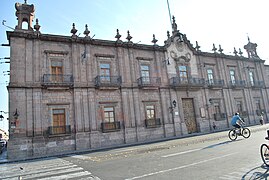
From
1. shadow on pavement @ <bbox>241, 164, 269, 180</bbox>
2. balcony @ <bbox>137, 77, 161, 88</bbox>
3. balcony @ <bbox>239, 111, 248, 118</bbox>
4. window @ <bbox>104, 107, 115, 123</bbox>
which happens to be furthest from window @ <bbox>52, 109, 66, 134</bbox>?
balcony @ <bbox>239, 111, 248, 118</bbox>

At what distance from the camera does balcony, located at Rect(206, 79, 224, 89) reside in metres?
25.0

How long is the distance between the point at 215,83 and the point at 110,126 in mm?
15902

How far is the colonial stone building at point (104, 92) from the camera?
613 inches

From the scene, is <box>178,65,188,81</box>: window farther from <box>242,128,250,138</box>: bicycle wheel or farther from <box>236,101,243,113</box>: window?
<box>242,128,250,138</box>: bicycle wheel

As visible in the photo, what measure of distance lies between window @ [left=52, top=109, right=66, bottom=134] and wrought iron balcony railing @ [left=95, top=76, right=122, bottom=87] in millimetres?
4121

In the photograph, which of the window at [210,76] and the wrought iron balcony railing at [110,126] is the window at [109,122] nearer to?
the wrought iron balcony railing at [110,126]

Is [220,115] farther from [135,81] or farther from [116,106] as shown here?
[116,106]

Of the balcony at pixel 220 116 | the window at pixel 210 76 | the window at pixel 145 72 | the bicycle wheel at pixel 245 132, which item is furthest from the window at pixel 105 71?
the balcony at pixel 220 116

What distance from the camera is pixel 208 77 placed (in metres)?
25.9

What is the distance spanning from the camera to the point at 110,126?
17.9 metres

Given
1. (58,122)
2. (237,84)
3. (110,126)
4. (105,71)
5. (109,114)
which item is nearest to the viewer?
(58,122)

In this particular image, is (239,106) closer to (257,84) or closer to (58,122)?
(257,84)

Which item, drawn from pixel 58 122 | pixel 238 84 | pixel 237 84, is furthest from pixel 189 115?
pixel 58 122

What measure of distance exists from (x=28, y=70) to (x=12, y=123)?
4.58 m
